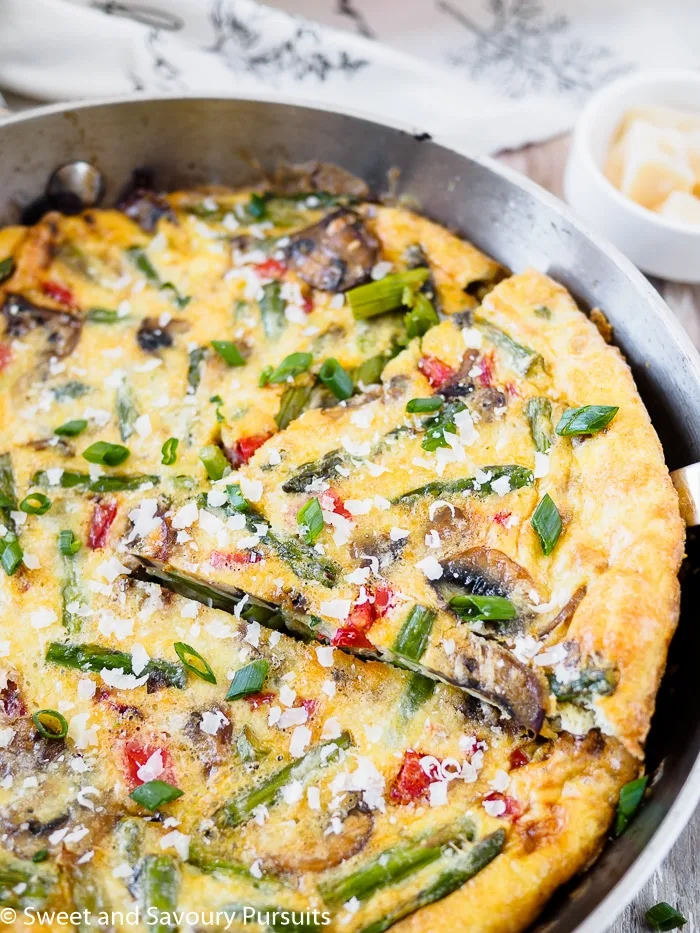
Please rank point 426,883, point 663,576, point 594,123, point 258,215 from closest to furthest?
point 426,883 → point 663,576 → point 258,215 → point 594,123

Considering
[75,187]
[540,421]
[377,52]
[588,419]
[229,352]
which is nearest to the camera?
[588,419]

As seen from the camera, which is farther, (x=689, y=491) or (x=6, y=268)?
(x=6, y=268)

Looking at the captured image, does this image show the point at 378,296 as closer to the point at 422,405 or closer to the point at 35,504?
the point at 422,405

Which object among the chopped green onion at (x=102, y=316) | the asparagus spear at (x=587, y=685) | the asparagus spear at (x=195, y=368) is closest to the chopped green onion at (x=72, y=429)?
the asparagus spear at (x=195, y=368)

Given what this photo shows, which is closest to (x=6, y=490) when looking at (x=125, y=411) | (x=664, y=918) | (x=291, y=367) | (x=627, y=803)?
(x=125, y=411)

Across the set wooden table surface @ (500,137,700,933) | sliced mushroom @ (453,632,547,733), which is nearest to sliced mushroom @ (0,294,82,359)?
sliced mushroom @ (453,632,547,733)

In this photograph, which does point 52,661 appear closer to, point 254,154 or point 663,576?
point 663,576

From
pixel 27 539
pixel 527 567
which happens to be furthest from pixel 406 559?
pixel 27 539
